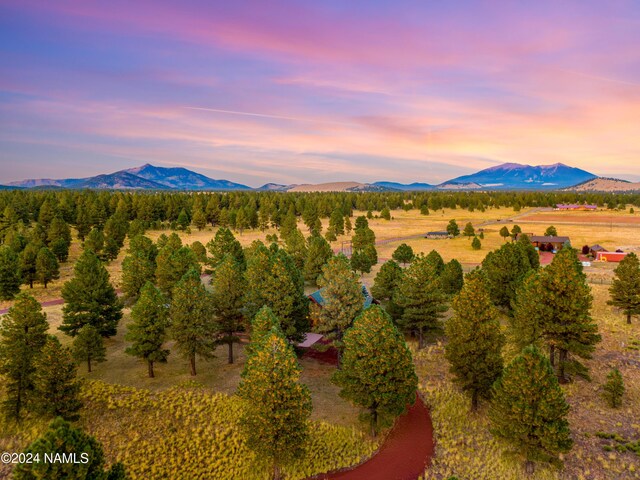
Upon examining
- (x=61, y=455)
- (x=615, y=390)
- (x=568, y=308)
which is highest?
(x=568, y=308)

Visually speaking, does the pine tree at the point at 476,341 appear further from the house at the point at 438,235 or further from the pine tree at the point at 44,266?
the house at the point at 438,235

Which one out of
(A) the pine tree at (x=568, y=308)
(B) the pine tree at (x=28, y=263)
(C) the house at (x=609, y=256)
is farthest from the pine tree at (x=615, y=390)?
(B) the pine tree at (x=28, y=263)

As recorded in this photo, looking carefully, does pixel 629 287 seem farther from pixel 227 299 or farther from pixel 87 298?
pixel 87 298

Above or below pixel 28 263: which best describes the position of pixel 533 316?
above

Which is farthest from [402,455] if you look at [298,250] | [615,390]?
[298,250]

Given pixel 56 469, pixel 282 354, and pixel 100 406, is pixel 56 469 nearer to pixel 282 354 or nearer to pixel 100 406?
pixel 282 354
